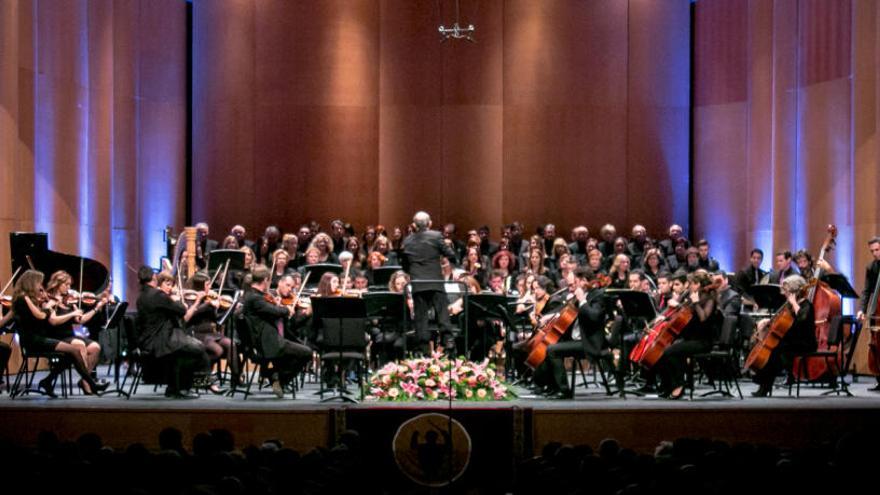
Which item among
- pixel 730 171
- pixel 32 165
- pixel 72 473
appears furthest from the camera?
pixel 730 171

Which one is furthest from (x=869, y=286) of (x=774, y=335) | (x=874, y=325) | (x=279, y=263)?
(x=279, y=263)

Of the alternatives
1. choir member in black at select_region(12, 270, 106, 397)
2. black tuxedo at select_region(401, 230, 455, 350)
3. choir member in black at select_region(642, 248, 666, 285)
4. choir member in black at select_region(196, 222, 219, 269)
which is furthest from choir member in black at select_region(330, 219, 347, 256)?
choir member in black at select_region(12, 270, 106, 397)

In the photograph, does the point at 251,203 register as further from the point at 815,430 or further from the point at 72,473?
the point at 72,473

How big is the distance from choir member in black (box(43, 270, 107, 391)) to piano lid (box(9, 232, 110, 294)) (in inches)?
33.8

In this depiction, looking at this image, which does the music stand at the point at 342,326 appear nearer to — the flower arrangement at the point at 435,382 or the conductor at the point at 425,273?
the flower arrangement at the point at 435,382

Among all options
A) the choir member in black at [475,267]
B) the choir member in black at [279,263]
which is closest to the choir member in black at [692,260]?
the choir member in black at [475,267]

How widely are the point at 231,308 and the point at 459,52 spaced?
875 cm

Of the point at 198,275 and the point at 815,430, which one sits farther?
the point at 198,275

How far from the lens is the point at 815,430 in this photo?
856 centimetres

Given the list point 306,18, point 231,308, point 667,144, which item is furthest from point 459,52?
point 231,308

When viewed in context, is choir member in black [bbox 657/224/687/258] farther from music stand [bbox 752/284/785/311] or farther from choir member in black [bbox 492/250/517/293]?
music stand [bbox 752/284/785/311]

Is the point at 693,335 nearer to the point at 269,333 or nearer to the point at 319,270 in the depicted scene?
the point at 269,333

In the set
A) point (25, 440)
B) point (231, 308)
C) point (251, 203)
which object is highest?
point (251, 203)

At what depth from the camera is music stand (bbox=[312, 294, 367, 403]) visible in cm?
909
